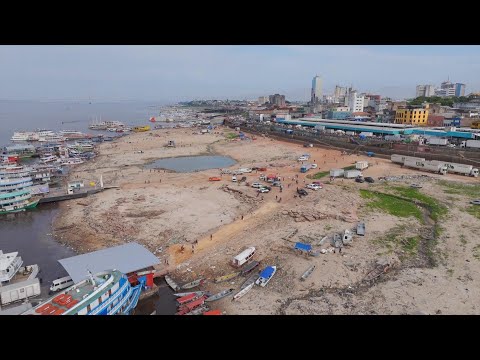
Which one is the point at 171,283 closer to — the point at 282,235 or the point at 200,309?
the point at 200,309

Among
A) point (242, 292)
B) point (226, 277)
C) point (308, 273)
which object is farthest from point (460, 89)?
point (242, 292)

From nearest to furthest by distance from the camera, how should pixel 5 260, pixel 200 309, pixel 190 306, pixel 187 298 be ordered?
pixel 200 309
pixel 190 306
pixel 187 298
pixel 5 260

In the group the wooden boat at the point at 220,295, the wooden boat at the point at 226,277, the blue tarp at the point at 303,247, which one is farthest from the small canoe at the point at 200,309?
the blue tarp at the point at 303,247

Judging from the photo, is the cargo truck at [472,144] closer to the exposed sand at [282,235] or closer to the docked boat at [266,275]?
the exposed sand at [282,235]

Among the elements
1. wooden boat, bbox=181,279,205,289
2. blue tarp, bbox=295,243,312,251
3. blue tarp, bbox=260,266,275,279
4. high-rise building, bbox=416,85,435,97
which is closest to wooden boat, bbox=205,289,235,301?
wooden boat, bbox=181,279,205,289

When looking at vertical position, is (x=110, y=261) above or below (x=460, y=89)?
below
